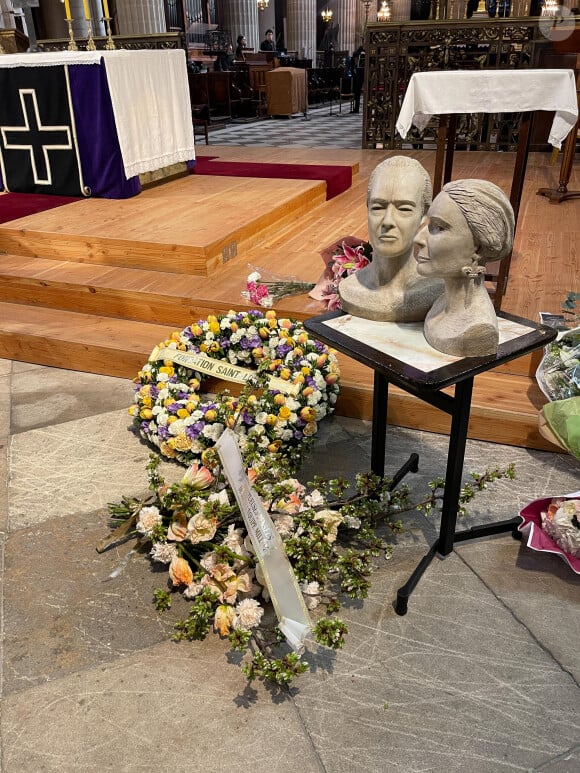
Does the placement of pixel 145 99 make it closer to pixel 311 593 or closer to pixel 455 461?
pixel 455 461

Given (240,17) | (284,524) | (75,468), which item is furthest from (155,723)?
(240,17)

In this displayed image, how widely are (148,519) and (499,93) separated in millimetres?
2670

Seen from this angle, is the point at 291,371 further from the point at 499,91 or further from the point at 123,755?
the point at 499,91

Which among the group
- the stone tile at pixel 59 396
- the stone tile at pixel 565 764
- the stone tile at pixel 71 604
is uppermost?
the stone tile at pixel 565 764

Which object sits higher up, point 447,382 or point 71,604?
point 447,382

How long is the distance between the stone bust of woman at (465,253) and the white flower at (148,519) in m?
0.97

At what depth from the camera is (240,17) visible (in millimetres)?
22344

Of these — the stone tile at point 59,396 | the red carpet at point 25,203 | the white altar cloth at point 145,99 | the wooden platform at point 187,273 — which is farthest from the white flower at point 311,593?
the white altar cloth at point 145,99

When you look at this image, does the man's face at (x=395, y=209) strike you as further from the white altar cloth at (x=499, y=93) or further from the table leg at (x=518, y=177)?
the white altar cloth at (x=499, y=93)

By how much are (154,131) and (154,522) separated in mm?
4144

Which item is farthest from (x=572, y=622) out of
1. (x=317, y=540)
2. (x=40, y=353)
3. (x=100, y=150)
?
(x=100, y=150)

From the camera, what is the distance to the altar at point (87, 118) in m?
4.76

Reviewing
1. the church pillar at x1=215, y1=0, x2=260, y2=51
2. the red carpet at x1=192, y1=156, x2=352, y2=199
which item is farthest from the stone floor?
the church pillar at x1=215, y1=0, x2=260, y2=51

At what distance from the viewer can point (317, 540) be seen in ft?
6.28
